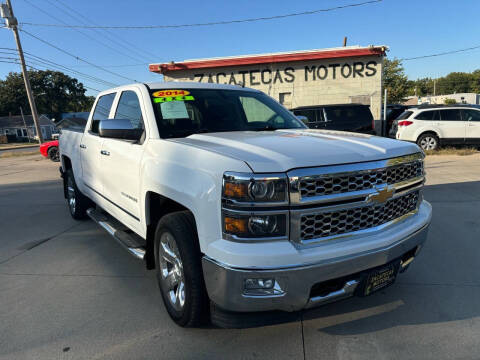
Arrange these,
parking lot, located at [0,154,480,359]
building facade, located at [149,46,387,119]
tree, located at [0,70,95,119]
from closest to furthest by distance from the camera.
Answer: parking lot, located at [0,154,480,359], building facade, located at [149,46,387,119], tree, located at [0,70,95,119]

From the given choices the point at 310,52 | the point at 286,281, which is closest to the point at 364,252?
the point at 286,281

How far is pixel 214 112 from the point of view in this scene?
11.0 feet

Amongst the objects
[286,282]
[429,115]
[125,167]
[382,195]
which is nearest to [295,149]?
[382,195]

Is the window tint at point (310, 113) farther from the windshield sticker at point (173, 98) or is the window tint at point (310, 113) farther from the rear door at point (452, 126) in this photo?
the windshield sticker at point (173, 98)

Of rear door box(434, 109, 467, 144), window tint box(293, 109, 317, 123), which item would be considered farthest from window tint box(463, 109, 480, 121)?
window tint box(293, 109, 317, 123)

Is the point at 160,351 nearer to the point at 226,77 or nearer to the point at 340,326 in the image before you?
the point at 340,326

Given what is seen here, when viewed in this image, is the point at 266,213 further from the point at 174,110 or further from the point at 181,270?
the point at 174,110

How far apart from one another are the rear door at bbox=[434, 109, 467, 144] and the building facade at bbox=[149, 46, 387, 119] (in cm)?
404

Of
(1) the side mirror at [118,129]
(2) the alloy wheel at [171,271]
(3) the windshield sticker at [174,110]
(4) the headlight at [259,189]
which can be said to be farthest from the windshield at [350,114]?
(4) the headlight at [259,189]

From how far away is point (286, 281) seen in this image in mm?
1910

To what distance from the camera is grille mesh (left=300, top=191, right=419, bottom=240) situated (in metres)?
2.00

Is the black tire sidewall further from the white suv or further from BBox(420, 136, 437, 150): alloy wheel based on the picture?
BBox(420, 136, 437, 150): alloy wheel

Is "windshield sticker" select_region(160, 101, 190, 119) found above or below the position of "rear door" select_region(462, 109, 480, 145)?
above

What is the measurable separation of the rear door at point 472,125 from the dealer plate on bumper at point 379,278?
11658 mm
